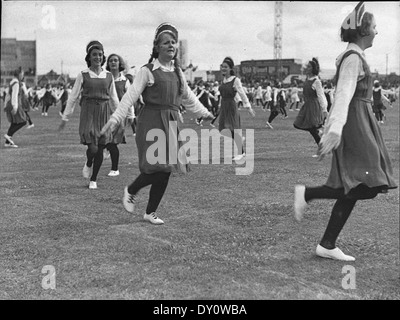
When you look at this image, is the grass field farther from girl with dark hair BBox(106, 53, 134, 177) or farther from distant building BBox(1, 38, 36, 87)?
distant building BBox(1, 38, 36, 87)

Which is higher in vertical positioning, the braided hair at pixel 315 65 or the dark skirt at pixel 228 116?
the dark skirt at pixel 228 116

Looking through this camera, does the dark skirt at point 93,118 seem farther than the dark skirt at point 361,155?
Yes

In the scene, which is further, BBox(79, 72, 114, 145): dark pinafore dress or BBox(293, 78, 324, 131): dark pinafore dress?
BBox(293, 78, 324, 131): dark pinafore dress

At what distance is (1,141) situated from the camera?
13414 millimetres

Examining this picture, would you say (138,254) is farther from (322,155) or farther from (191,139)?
(322,155)

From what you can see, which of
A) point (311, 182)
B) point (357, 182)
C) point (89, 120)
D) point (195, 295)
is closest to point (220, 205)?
point (311, 182)

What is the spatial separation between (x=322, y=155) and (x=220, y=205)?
324cm

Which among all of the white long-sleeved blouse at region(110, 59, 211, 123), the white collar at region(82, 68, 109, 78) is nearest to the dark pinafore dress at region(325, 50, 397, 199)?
the white long-sleeved blouse at region(110, 59, 211, 123)

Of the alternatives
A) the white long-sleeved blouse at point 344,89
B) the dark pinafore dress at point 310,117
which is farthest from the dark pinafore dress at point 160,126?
the dark pinafore dress at point 310,117

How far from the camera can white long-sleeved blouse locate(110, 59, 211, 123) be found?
122 inches

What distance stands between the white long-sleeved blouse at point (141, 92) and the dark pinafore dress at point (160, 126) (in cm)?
3

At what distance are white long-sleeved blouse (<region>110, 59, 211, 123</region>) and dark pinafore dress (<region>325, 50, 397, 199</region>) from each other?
0.85 m

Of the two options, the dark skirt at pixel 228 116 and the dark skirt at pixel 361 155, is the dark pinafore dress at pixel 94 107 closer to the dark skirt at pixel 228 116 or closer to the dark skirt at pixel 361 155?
the dark skirt at pixel 228 116

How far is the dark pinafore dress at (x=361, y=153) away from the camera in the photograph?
303cm
